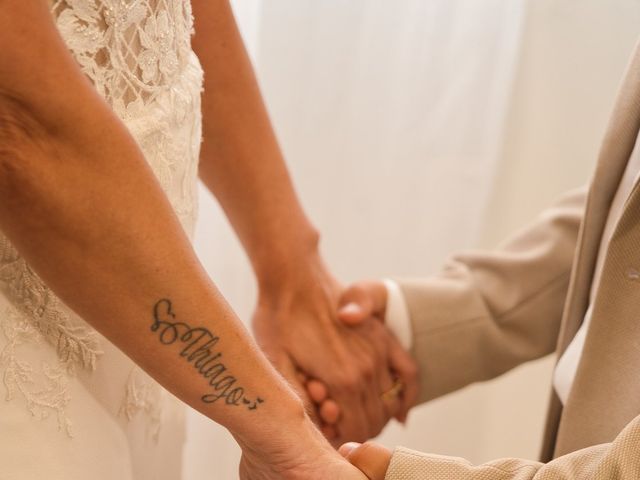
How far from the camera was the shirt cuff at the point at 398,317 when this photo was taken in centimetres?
110

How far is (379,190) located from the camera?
1.55 m

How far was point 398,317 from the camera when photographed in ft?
3.63

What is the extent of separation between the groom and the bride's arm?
7.5 inches

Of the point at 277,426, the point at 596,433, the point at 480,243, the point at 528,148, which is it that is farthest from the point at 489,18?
the point at 277,426

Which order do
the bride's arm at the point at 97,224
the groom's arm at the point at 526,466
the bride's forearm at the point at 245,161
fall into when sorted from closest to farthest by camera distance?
1. the bride's arm at the point at 97,224
2. the groom's arm at the point at 526,466
3. the bride's forearm at the point at 245,161

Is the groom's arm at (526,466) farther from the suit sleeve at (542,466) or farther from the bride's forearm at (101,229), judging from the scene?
the bride's forearm at (101,229)

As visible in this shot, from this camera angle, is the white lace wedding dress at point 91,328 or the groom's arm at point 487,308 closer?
the white lace wedding dress at point 91,328

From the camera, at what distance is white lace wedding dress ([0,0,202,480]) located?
612 mm

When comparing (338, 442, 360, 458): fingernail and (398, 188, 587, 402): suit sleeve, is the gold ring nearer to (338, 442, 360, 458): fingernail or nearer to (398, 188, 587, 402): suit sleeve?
(398, 188, 587, 402): suit sleeve

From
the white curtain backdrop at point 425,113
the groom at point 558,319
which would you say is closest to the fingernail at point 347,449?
the groom at point 558,319

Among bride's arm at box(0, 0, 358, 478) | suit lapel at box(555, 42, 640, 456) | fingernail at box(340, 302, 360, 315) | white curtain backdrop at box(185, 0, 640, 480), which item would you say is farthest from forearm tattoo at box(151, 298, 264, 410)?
white curtain backdrop at box(185, 0, 640, 480)

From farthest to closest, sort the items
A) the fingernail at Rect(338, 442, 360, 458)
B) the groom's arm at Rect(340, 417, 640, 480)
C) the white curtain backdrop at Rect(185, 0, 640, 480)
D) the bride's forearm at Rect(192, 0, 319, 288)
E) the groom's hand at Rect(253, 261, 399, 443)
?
the white curtain backdrop at Rect(185, 0, 640, 480)
the groom's hand at Rect(253, 261, 399, 443)
the bride's forearm at Rect(192, 0, 319, 288)
the fingernail at Rect(338, 442, 360, 458)
the groom's arm at Rect(340, 417, 640, 480)

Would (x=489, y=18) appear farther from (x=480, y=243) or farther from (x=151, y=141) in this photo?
(x=151, y=141)

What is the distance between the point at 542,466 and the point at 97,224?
0.37 meters
